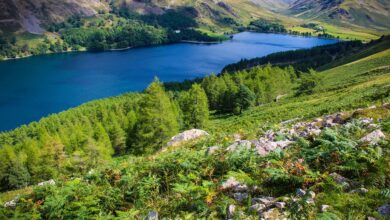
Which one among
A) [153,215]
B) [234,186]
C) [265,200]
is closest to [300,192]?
[265,200]

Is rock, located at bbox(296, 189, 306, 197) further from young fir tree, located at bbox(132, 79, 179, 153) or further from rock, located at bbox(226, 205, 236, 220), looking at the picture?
young fir tree, located at bbox(132, 79, 179, 153)

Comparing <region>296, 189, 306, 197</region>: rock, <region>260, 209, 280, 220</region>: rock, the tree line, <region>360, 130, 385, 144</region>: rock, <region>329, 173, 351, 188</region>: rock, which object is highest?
<region>360, 130, 385, 144</region>: rock

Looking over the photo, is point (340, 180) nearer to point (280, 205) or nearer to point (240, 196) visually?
point (280, 205)

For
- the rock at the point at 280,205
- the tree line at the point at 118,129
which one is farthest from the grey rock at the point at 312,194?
the tree line at the point at 118,129

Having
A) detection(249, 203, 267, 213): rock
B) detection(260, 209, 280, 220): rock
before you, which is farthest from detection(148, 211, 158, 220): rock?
detection(260, 209, 280, 220): rock

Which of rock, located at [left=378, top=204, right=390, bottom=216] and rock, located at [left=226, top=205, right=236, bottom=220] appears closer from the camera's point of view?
rock, located at [left=378, top=204, right=390, bottom=216]

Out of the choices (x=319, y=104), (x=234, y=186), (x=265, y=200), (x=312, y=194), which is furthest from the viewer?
(x=319, y=104)

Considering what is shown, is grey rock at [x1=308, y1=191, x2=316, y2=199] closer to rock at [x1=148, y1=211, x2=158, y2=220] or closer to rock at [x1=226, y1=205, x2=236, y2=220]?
rock at [x1=226, y1=205, x2=236, y2=220]

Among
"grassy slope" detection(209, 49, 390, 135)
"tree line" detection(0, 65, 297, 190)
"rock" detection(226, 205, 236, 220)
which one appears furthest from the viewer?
"tree line" detection(0, 65, 297, 190)

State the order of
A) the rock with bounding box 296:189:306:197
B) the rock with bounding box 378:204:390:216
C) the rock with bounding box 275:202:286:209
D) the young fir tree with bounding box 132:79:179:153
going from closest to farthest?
1. the rock with bounding box 378:204:390:216
2. the rock with bounding box 275:202:286:209
3. the rock with bounding box 296:189:306:197
4. the young fir tree with bounding box 132:79:179:153

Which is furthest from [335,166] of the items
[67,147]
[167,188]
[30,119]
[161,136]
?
[30,119]

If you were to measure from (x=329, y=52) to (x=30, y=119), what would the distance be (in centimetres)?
17963

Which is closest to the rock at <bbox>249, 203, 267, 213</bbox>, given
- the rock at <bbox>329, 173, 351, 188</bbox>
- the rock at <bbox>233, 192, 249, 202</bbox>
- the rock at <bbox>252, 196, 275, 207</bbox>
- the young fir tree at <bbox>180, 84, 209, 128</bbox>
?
the rock at <bbox>252, 196, 275, 207</bbox>

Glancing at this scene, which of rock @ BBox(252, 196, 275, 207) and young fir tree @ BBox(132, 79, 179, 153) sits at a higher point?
rock @ BBox(252, 196, 275, 207)
